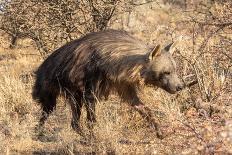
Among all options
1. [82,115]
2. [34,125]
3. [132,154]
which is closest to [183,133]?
[132,154]

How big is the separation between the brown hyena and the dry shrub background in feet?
0.79

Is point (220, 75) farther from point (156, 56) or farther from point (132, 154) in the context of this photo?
point (132, 154)

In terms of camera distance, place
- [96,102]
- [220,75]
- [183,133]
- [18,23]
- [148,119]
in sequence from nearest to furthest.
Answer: [183,133], [148,119], [96,102], [220,75], [18,23]

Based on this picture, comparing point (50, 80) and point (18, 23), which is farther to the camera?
point (18, 23)

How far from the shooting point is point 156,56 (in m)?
7.03

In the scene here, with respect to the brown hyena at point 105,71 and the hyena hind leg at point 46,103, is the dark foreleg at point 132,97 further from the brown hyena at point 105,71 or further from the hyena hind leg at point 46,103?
the hyena hind leg at point 46,103

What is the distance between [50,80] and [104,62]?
0.83 m

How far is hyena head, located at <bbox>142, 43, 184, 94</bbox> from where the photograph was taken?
700 cm

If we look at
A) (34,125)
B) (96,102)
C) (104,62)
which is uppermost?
(104,62)

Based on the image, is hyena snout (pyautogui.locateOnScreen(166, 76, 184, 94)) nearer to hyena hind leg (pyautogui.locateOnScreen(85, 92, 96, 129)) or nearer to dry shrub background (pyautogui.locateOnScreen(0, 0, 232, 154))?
dry shrub background (pyautogui.locateOnScreen(0, 0, 232, 154))

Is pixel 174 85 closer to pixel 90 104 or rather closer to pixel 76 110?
pixel 90 104

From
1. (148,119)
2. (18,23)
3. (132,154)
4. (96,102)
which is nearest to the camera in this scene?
(132,154)

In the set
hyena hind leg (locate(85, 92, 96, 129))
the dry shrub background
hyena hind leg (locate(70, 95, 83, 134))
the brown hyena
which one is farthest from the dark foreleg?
hyena hind leg (locate(70, 95, 83, 134))

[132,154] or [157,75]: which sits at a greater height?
[157,75]
